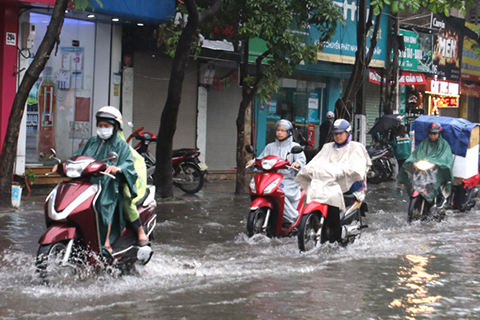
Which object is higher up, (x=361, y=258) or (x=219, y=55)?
(x=219, y=55)

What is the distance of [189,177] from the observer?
46.5 ft

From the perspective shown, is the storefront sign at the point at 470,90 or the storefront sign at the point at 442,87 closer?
the storefront sign at the point at 442,87

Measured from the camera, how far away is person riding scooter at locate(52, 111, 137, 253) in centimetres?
601

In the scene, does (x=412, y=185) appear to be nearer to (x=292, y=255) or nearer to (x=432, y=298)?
(x=292, y=255)

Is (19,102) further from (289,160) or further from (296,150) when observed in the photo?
(296,150)

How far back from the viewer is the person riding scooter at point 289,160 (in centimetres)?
913

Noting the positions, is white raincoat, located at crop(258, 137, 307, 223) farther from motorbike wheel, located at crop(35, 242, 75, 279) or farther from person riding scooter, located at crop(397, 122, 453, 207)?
motorbike wheel, located at crop(35, 242, 75, 279)

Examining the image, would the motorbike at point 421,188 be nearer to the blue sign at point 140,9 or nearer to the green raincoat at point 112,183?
the green raincoat at point 112,183

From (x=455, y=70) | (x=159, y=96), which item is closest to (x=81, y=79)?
(x=159, y=96)

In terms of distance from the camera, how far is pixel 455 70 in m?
26.5

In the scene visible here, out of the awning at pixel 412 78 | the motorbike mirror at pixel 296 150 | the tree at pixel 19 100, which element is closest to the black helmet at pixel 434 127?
the motorbike mirror at pixel 296 150

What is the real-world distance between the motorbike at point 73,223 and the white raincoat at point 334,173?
2.99 meters

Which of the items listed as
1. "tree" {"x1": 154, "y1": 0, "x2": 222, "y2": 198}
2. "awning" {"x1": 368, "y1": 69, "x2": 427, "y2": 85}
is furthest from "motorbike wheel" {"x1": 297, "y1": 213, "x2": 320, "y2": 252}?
"awning" {"x1": 368, "y1": 69, "x2": 427, "y2": 85}

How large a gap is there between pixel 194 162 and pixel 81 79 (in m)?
3.32
